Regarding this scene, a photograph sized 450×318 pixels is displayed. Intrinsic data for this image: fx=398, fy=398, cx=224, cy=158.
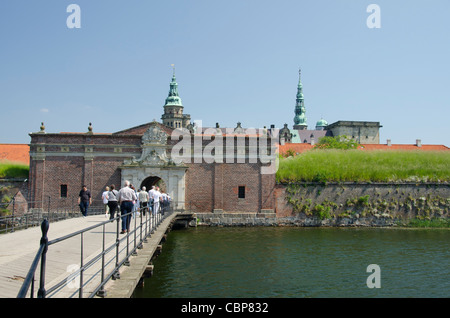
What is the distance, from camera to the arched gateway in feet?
95.6

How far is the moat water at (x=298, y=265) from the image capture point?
1252cm

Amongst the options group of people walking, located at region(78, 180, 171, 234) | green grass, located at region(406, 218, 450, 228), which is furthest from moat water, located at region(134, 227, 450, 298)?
green grass, located at region(406, 218, 450, 228)

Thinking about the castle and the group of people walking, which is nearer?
the group of people walking

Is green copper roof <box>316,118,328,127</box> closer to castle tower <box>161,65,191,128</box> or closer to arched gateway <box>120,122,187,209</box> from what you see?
castle tower <box>161,65,191,128</box>

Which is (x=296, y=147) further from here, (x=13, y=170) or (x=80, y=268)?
(x=80, y=268)

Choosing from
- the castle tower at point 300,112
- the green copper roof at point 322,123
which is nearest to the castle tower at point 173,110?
the castle tower at point 300,112

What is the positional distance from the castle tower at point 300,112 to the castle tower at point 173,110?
31.5m

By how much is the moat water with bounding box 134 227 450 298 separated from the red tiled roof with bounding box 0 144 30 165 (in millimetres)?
21529

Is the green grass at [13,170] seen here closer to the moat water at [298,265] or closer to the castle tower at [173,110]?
the moat water at [298,265]

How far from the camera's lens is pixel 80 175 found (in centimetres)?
2914

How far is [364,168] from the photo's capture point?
3094cm
